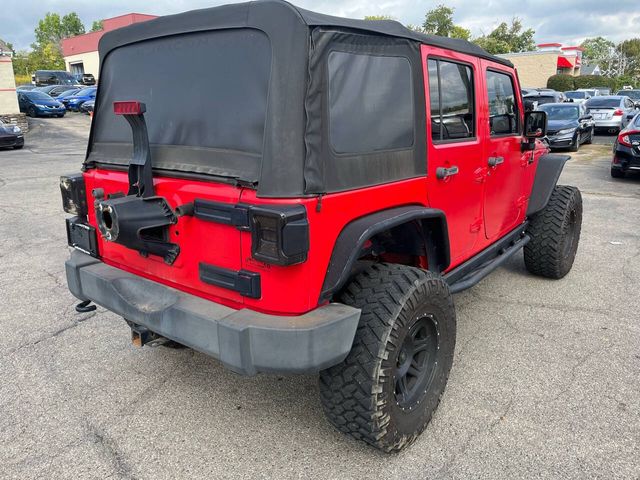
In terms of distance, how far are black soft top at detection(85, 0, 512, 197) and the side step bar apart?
3.06 feet

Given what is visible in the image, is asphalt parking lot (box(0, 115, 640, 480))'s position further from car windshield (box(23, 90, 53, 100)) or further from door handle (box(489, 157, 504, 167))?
car windshield (box(23, 90, 53, 100))

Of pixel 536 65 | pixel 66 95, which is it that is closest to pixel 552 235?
pixel 66 95

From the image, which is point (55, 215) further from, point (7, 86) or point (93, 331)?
point (7, 86)

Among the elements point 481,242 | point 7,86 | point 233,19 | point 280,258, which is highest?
point 7,86

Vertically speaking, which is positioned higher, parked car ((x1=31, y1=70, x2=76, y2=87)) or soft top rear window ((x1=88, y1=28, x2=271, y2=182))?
parked car ((x1=31, y1=70, x2=76, y2=87))

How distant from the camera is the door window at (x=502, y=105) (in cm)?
385

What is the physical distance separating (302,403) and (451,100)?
6.83ft

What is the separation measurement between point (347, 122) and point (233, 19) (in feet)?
A: 2.31

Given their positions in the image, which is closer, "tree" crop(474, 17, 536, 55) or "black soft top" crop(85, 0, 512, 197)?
"black soft top" crop(85, 0, 512, 197)

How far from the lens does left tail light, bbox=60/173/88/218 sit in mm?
3174

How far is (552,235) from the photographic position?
4820 millimetres

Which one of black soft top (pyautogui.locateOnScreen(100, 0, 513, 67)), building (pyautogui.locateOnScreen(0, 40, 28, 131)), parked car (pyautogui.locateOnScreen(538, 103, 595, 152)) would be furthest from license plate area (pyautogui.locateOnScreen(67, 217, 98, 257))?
building (pyautogui.locateOnScreen(0, 40, 28, 131))

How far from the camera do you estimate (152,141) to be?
9.11 ft

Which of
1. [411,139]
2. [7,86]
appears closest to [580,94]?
[7,86]
